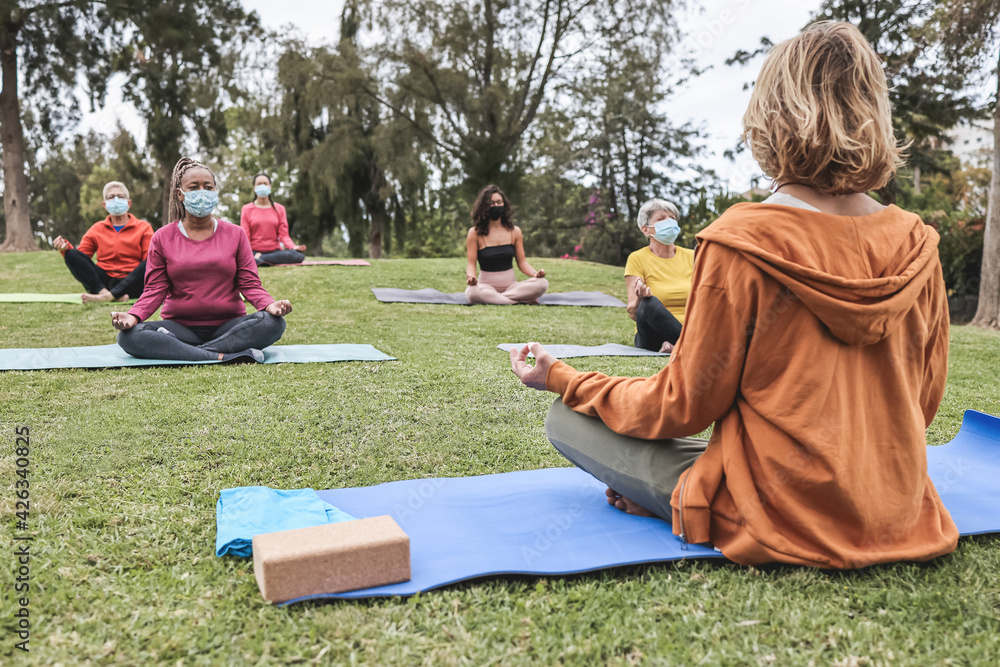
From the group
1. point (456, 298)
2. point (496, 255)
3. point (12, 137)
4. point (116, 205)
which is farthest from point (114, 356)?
point (12, 137)

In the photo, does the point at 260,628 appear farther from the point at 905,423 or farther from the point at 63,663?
the point at 905,423

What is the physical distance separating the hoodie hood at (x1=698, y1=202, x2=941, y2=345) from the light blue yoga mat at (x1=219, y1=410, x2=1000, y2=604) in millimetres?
770

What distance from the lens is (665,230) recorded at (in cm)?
→ 584

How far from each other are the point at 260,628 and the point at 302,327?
5.42 meters

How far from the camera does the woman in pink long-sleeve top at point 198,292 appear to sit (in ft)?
15.9

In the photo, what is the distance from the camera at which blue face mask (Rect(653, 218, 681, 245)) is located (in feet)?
19.1

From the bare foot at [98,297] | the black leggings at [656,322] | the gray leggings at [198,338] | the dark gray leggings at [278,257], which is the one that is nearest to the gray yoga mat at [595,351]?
the black leggings at [656,322]

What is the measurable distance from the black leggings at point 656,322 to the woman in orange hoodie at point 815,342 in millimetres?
3782

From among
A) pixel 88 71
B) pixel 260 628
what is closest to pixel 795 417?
pixel 260 628

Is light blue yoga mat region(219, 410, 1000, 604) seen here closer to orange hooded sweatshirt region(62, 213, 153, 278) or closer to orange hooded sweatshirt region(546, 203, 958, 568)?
orange hooded sweatshirt region(546, 203, 958, 568)

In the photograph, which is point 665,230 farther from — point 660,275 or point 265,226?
point 265,226

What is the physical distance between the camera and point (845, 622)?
1657 millimetres

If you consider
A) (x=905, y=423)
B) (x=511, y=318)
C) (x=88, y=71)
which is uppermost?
(x=88, y=71)

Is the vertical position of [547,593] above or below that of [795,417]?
below
